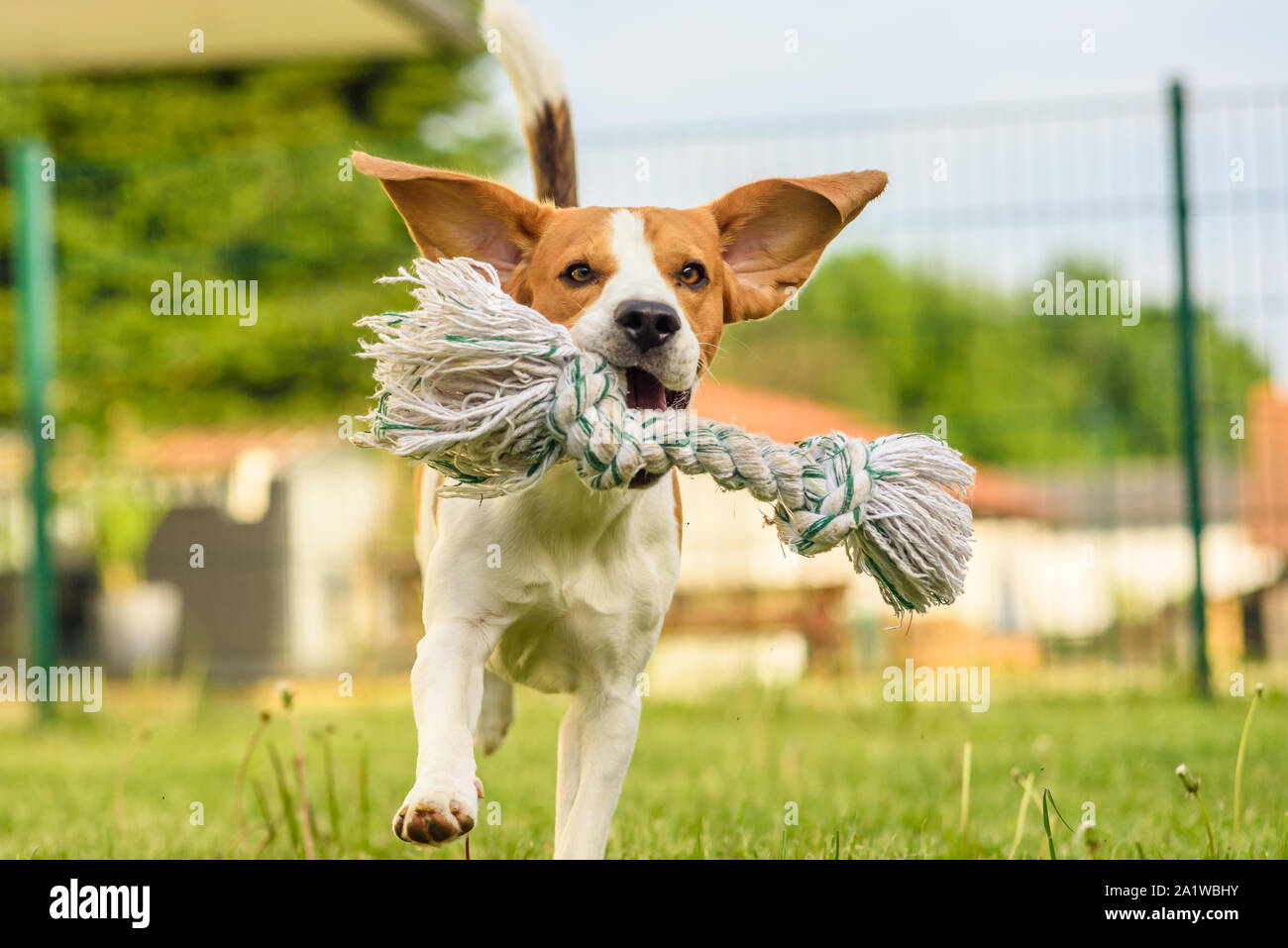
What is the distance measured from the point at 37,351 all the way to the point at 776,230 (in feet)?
19.8

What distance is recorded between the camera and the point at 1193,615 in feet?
23.5

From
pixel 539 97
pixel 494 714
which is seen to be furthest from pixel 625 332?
pixel 494 714

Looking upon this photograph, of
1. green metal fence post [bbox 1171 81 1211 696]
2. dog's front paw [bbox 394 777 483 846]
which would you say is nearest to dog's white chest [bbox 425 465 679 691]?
dog's front paw [bbox 394 777 483 846]

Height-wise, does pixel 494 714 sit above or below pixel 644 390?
below

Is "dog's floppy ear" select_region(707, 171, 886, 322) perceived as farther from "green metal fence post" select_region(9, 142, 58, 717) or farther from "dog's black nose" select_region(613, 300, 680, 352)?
"green metal fence post" select_region(9, 142, 58, 717)

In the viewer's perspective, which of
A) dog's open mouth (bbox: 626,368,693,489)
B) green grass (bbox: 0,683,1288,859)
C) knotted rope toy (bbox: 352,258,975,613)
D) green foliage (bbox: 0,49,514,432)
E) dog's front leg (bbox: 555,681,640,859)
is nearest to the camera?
knotted rope toy (bbox: 352,258,975,613)

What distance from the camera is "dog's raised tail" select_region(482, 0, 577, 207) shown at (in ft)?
12.1

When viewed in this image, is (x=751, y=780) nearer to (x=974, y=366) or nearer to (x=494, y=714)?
(x=494, y=714)

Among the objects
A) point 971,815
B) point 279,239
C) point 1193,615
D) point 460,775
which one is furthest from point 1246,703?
point 279,239

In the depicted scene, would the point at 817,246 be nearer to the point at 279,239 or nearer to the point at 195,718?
the point at 195,718

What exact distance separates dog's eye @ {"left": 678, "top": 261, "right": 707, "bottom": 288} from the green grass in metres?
1.18

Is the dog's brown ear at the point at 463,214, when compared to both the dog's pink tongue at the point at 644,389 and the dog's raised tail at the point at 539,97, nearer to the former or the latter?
the dog's pink tongue at the point at 644,389

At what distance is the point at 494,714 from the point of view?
3.77 meters

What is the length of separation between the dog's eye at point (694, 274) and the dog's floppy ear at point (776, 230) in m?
0.17
